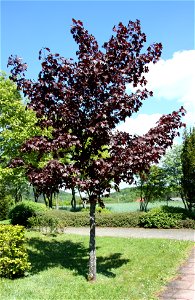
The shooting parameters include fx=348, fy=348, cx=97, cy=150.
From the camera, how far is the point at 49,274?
11.5 m

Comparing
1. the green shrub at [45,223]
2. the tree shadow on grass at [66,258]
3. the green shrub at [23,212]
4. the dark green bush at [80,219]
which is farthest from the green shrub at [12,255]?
the green shrub at [23,212]

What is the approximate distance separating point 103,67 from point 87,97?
1075 millimetres

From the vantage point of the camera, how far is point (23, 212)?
26.0 m

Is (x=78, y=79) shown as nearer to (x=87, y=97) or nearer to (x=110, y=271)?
(x=87, y=97)

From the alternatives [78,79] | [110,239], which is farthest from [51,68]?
[110,239]

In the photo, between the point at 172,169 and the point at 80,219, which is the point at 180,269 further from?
the point at 172,169

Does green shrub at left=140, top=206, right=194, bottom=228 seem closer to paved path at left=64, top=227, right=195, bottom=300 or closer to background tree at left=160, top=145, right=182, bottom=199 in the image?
paved path at left=64, top=227, right=195, bottom=300

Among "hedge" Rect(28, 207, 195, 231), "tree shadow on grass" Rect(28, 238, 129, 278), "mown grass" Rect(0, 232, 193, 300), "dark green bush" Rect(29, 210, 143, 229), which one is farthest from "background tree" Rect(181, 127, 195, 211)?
"tree shadow on grass" Rect(28, 238, 129, 278)

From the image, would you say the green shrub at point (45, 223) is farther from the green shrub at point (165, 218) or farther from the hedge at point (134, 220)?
the green shrub at point (165, 218)

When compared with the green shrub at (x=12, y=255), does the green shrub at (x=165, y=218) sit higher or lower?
higher

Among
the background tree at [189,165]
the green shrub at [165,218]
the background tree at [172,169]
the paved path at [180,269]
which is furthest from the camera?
the background tree at [172,169]

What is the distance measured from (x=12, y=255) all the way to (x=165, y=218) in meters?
13.5

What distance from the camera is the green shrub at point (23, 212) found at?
25.7 metres

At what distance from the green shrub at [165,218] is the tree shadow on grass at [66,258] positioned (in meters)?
6.92
